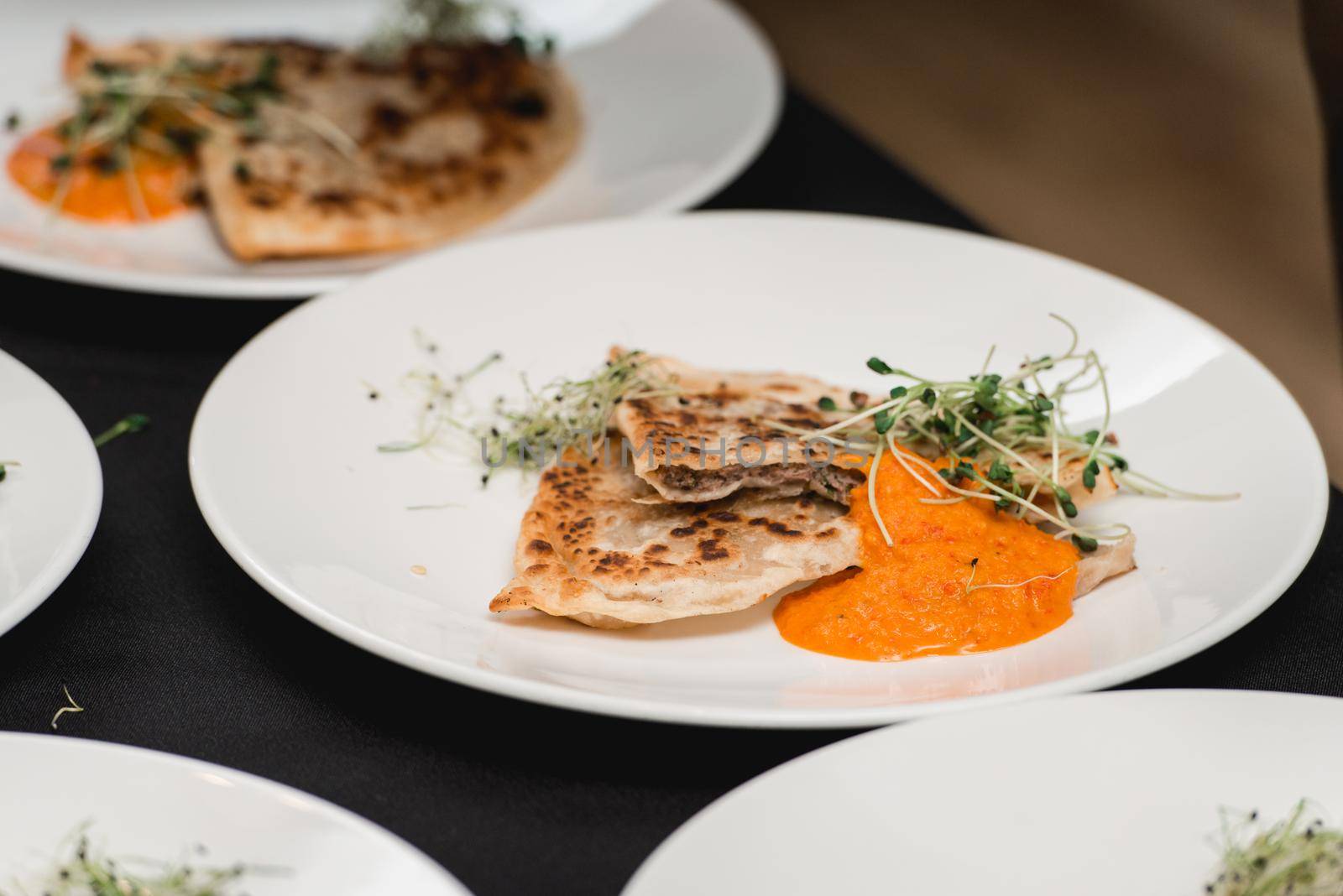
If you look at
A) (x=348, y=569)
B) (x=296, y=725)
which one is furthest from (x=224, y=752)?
(x=348, y=569)

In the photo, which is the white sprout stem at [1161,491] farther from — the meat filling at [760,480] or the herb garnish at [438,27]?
the herb garnish at [438,27]

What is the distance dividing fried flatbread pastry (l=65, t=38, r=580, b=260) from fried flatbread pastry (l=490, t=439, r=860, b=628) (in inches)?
47.3

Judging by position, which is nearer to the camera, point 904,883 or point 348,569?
point 904,883

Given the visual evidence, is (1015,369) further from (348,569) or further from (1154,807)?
(348,569)

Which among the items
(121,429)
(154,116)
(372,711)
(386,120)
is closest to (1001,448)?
(372,711)

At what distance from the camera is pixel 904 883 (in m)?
1.53

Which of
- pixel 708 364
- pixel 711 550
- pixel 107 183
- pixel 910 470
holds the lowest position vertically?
pixel 107 183

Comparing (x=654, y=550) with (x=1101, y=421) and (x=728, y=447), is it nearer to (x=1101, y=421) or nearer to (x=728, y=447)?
(x=728, y=447)

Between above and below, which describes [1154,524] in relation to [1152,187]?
above

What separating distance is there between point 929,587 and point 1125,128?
3730mm

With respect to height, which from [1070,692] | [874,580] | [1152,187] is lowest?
[1152,187]

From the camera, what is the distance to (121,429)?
8.41 ft

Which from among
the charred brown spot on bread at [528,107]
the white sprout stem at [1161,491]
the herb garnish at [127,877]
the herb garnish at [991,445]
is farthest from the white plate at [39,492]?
the charred brown spot on bread at [528,107]

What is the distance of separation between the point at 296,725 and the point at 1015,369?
4.97 feet
